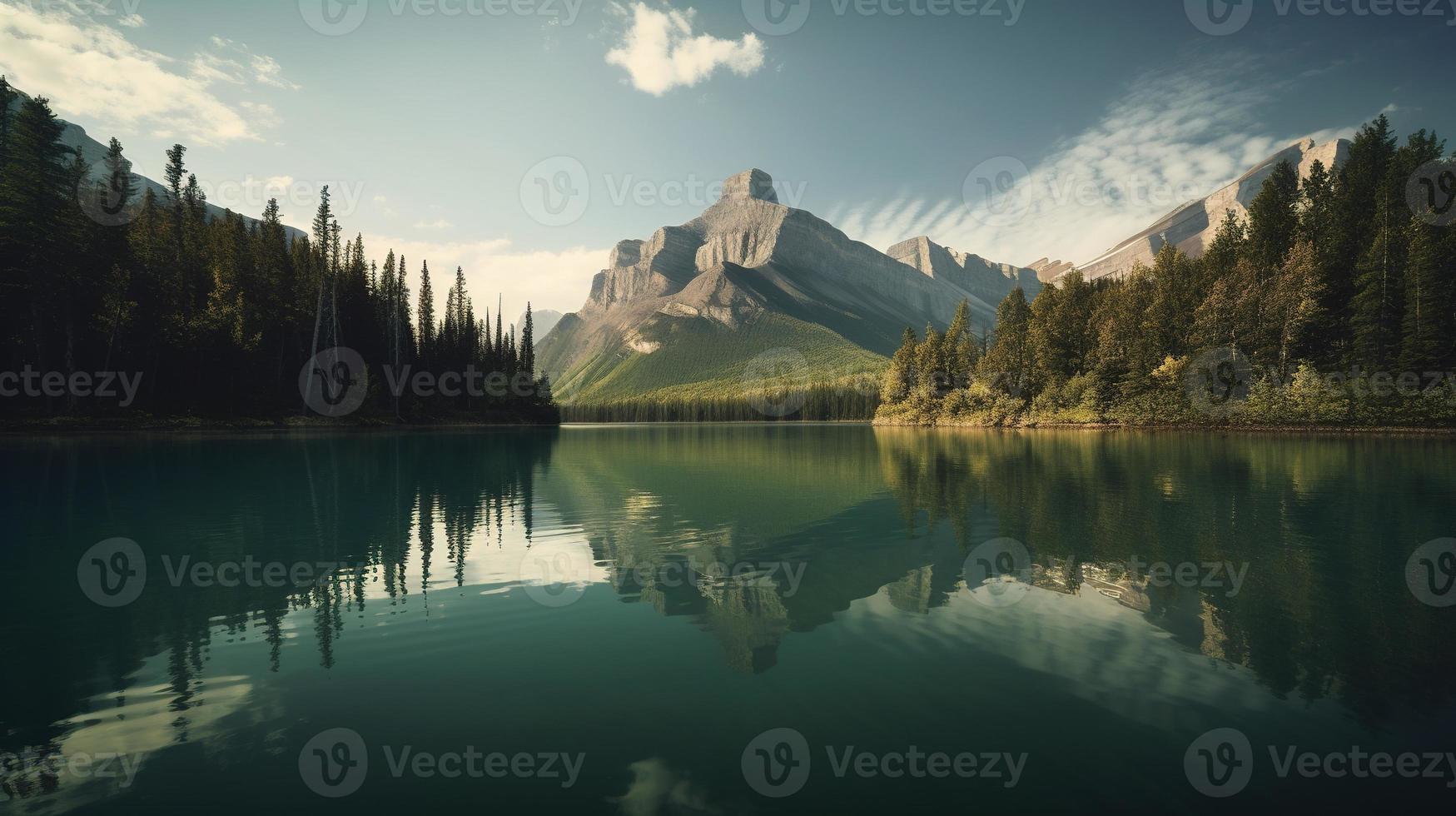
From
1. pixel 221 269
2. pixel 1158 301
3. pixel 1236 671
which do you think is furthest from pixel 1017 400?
pixel 221 269

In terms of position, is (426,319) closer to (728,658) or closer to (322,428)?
(322,428)

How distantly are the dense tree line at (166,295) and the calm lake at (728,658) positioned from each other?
57184 millimetres

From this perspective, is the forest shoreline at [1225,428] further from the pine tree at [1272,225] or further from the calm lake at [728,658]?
the calm lake at [728,658]

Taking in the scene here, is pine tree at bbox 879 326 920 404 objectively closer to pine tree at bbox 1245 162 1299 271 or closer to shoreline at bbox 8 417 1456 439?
shoreline at bbox 8 417 1456 439

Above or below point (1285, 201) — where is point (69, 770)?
below

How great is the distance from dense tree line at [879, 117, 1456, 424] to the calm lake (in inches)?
2272

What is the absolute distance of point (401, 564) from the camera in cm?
1606

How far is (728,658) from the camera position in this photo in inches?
400

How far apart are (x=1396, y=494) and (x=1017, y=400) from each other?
271 ft

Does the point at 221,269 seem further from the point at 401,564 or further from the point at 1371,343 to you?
the point at 1371,343

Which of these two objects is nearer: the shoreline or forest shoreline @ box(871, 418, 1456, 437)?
the shoreline

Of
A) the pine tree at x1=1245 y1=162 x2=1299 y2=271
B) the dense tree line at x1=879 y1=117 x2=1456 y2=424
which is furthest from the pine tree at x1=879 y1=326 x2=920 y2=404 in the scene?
the pine tree at x1=1245 y1=162 x2=1299 y2=271

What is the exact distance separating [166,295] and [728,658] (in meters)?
89.9

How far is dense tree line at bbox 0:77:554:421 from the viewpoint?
58.1 m
